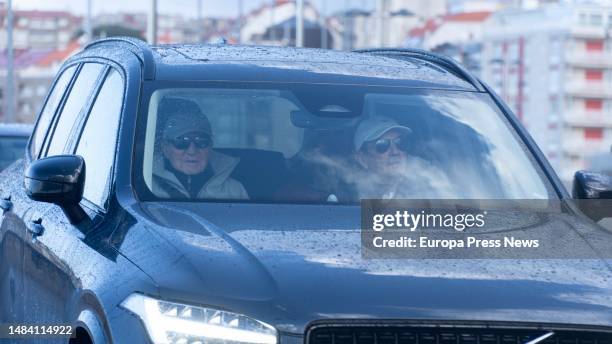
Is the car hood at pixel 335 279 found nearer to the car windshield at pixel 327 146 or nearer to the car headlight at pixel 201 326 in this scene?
the car headlight at pixel 201 326

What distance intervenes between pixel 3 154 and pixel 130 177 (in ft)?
30.6

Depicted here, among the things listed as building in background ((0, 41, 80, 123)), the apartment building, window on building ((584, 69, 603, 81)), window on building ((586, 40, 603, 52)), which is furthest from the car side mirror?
window on building ((584, 69, 603, 81))

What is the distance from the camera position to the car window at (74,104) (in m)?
6.67

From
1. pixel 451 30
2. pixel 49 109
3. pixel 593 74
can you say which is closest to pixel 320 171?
pixel 49 109

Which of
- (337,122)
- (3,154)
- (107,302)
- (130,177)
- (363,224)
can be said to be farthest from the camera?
(3,154)

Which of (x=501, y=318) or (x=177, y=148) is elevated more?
(x=177, y=148)

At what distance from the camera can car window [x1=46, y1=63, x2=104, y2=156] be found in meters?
6.67

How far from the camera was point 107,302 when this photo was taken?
4.61 metres

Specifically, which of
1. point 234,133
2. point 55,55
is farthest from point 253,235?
point 55,55

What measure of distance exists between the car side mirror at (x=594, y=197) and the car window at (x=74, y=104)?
2.03m

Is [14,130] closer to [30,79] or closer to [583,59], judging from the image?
[583,59]

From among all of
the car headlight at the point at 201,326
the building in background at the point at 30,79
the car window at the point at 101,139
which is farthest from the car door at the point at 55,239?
the building in background at the point at 30,79

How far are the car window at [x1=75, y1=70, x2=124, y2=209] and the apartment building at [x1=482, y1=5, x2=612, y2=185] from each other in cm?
10384

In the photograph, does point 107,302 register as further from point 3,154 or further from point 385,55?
point 3,154
